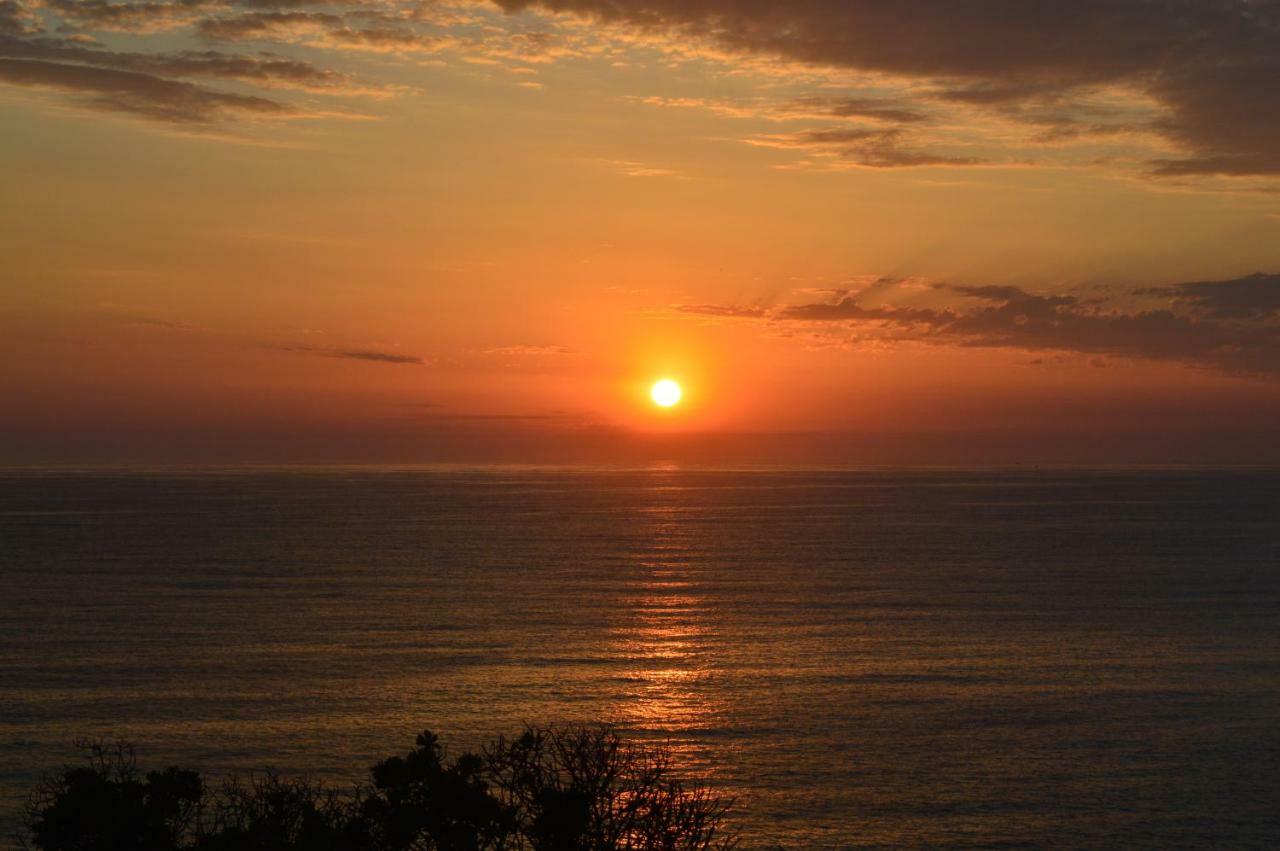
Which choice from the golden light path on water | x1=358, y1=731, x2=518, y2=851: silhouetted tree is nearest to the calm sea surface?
the golden light path on water

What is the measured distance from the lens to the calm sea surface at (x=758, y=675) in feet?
157

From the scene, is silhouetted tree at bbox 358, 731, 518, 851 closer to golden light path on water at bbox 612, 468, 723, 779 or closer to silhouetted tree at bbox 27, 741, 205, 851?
silhouetted tree at bbox 27, 741, 205, 851

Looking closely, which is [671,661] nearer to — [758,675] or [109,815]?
[758,675]

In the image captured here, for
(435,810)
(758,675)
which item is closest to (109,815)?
(435,810)

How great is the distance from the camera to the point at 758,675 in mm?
68562

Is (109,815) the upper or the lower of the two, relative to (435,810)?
lower

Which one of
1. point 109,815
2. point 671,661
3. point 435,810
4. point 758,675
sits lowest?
point 109,815

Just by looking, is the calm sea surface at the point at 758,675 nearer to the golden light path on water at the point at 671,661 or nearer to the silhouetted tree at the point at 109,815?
the golden light path on water at the point at 671,661

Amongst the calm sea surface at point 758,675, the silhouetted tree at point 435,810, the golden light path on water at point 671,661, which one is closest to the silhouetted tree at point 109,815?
the silhouetted tree at point 435,810

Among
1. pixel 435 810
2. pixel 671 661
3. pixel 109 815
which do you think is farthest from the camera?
pixel 671 661

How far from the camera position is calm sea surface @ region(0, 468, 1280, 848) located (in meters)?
47.8

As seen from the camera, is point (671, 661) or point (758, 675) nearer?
point (758, 675)

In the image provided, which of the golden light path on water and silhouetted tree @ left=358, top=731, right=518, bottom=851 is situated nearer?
silhouetted tree @ left=358, top=731, right=518, bottom=851

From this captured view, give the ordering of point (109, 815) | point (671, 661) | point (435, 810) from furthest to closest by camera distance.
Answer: point (671, 661) < point (435, 810) < point (109, 815)
